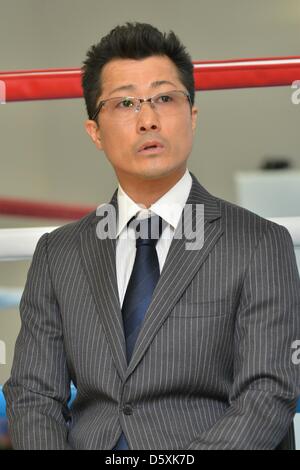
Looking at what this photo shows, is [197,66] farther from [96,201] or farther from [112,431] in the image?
[96,201]

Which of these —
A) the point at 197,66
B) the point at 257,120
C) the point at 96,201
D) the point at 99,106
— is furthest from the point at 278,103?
the point at 99,106

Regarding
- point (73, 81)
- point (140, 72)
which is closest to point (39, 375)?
point (140, 72)

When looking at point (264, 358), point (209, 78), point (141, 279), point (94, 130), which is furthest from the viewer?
point (209, 78)

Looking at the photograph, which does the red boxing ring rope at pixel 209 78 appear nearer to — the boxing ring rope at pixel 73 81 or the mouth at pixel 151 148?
the boxing ring rope at pixel 73 81

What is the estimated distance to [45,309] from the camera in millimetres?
1502

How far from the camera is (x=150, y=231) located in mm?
1486

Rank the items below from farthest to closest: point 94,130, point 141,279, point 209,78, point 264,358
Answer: point 209,78 < point 94,130 < point 141,279 < point 264,358

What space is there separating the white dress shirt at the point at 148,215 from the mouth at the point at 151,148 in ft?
0.26

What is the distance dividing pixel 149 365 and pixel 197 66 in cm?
69

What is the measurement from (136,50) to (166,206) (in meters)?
0.25

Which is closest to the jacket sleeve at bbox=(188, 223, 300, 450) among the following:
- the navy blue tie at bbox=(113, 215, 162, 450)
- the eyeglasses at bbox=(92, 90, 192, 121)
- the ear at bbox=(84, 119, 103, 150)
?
the navy blue tie at bbox=(113, 215, 162, 450)

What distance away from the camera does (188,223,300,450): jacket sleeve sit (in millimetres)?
1304

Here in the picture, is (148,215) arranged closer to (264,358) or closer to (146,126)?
(146,126)

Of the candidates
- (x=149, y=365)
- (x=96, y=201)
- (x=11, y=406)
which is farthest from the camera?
(x=96, y=201)
